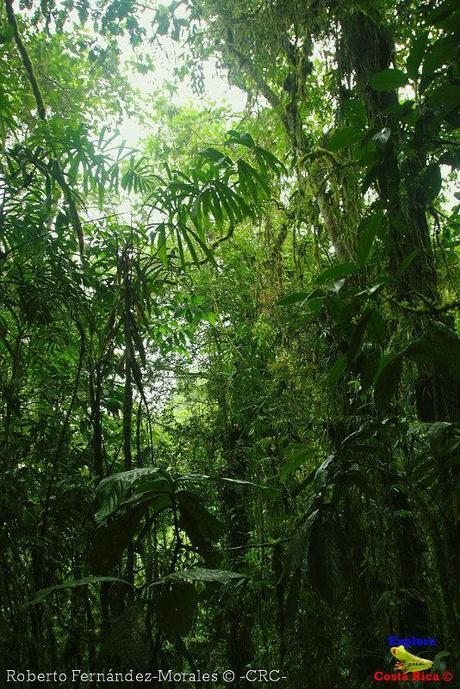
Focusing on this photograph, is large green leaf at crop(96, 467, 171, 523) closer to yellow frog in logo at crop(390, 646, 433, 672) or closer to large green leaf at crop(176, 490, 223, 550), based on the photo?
large green leaf at crop(176, 490, 223, 550)

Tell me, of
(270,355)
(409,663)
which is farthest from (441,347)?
(270,355)

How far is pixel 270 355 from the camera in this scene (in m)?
3.94

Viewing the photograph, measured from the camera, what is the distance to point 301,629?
203 centimetres

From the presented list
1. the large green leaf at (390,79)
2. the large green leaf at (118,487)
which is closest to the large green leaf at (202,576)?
the large green leaf at (118,487)

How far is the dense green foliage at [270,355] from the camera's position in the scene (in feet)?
3.54

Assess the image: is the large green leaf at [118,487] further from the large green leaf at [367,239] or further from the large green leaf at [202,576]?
the large green leaf at [367,239]

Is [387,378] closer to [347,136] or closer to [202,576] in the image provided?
[202,576]

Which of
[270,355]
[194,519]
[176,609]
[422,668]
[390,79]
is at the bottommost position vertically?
[422,668]

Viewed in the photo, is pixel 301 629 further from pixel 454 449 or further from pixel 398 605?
pixel 454 449

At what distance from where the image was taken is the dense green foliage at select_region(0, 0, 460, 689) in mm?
1078

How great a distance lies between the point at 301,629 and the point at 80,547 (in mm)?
990

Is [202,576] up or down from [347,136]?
down

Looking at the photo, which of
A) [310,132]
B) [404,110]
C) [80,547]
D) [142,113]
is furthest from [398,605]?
[142,113]

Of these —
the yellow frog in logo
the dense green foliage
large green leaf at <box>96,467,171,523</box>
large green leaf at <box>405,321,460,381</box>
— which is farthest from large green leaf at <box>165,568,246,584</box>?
large green leaf at <box>405,321,460,381</box>
